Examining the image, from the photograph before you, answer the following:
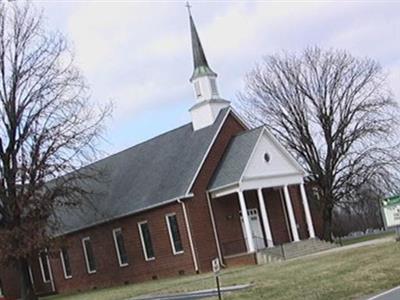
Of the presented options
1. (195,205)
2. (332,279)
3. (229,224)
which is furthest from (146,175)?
(332,279)

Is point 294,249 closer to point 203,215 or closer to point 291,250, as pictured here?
point 291,250

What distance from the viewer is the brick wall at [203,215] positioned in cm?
3638

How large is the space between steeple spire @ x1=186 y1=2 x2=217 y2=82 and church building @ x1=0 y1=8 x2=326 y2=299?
6 centimetres

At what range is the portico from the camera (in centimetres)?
3669

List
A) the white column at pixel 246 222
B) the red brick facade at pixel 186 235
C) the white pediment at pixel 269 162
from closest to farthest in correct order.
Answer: the white column at pixel 246 222
the red brick facade at pixel 186 235
the white pediment at pixel 269 162

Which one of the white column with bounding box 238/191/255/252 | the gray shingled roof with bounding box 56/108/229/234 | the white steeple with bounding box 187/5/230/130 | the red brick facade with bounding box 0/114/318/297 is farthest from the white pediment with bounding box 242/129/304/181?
the white steeple with bounding box 187/5/230/130

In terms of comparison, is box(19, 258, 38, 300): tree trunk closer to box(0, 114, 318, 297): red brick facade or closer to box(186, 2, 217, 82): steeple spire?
box(0, 114, 318, 297): red brick facade

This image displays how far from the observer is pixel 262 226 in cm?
3969

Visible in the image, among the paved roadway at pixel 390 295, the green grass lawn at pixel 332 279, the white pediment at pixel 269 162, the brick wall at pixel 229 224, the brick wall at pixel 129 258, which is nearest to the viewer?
the paved roadway at pixel 390 295

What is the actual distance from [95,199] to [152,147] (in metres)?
4.79

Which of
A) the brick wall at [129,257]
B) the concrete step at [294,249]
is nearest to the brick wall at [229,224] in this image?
the brick wall at [129,257]

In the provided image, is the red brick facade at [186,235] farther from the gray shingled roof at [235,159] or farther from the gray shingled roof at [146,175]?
the gray shingled roof at [146,175]

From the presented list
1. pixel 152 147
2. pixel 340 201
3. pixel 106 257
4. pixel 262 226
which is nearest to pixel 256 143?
pixel 262 226

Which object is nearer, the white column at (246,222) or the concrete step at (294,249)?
the concrete step at (294,249)
